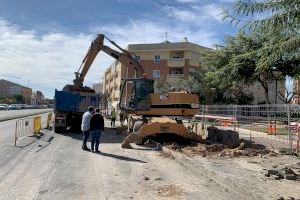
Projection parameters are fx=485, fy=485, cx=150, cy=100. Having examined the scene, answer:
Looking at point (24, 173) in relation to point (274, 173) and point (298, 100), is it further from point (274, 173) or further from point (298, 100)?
point (298, 100)

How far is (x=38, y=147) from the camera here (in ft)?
62.9

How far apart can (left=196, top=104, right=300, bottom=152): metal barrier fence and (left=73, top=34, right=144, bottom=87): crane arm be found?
345 inches

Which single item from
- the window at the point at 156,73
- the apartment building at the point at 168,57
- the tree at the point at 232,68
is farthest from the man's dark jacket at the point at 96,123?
the window at the point at 156,73

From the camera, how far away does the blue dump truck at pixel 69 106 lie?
28.8 m

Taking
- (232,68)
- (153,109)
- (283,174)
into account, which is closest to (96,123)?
(153,109)

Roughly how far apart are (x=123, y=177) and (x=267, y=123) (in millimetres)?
7762

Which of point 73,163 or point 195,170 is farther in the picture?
point 73,163

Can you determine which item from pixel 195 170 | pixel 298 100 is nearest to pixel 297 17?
pixel 195 170

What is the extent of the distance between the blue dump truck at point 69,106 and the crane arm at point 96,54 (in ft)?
5.08

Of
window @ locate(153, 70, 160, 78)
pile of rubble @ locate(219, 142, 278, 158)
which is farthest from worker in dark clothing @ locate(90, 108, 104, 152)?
window @ locate(153, 70, 160, 78)

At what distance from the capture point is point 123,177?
11.8 metres

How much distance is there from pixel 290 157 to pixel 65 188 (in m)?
7.93

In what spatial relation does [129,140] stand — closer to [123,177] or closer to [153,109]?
[153,109]

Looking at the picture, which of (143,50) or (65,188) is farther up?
(143,50)
